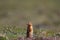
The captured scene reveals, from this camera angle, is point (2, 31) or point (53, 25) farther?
point (53, 25)

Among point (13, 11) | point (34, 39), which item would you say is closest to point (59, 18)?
point (13, 11)

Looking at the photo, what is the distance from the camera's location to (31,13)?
25.4 ft

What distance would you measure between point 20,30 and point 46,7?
79.7 inches

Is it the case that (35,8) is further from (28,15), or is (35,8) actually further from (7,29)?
(7,29)

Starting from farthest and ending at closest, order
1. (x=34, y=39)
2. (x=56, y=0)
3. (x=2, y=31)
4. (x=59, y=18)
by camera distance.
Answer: (x=56, y=0)
(x=59, y=18)
(x=2, y=31)
(x=34, y=39)

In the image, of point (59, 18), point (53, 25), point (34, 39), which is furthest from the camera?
point (59, 18)

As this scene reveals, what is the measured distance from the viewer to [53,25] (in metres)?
7.22

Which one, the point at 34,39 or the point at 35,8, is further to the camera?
the point at 35,8

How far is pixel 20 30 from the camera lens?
20.8 ft

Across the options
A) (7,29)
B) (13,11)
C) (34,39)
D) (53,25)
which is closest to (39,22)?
(53,25)

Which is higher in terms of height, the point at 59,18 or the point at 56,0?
the point at 56,0

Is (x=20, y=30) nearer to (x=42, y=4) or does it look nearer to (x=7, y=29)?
(x=7, y=29)

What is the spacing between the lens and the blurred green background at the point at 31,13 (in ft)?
23.7

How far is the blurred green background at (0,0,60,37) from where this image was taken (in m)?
7.22
